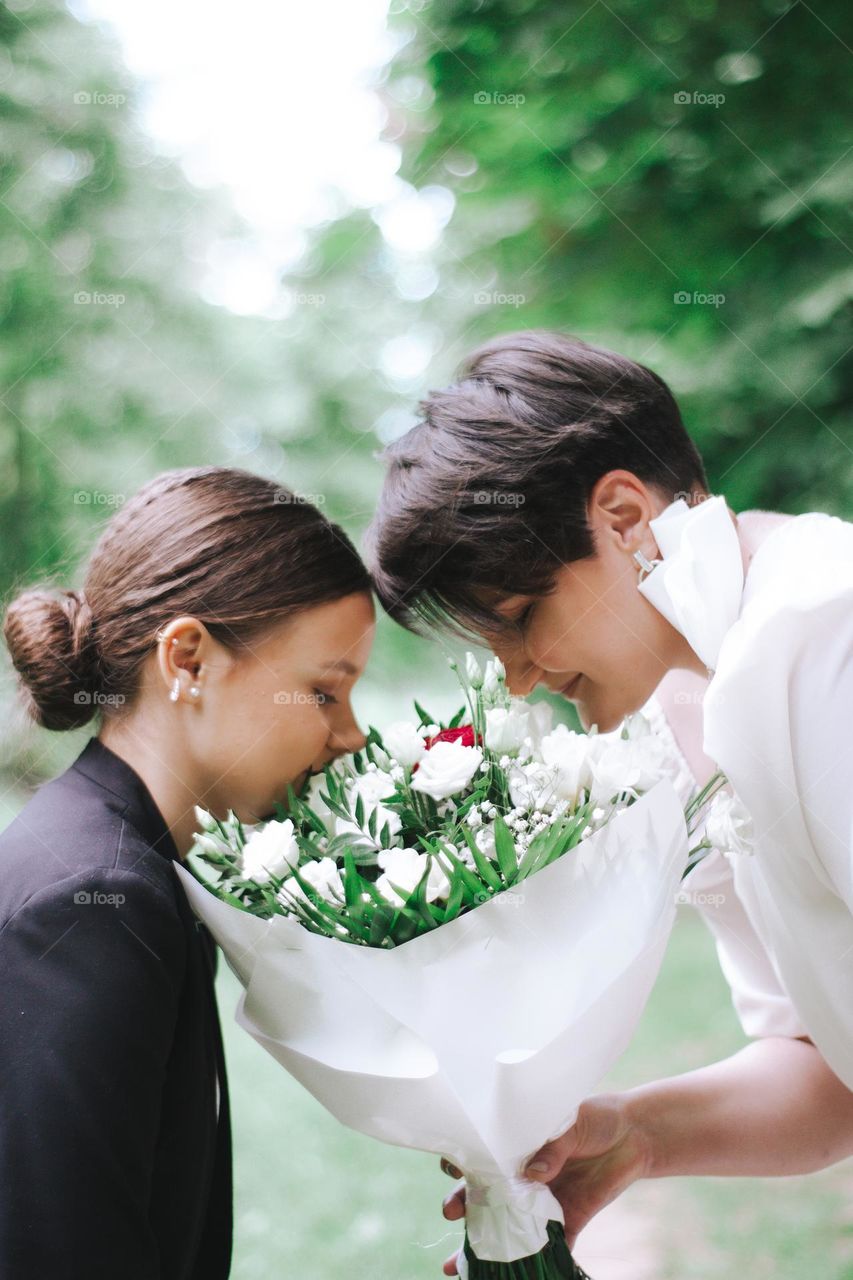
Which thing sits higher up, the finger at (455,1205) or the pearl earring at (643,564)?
the pearl earring at (643,564)

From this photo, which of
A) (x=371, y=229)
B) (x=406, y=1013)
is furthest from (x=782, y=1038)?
(x=371, y=229)

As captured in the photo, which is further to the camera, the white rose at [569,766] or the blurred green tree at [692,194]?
the blurred green tree at [692,194]

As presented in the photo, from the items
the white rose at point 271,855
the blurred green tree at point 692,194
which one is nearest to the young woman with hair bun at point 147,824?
the white rose at point 271,855

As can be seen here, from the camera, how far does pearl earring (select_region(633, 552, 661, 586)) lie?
986 millimetres

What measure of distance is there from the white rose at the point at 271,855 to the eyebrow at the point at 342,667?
10.4 inches

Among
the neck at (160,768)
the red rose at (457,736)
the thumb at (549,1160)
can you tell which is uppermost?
the red rose at (457,736)

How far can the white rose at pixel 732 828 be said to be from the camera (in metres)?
0.77

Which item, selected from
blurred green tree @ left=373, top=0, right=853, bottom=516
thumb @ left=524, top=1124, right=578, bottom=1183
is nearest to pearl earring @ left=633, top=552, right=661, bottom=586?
thumb @ left=524, top=1124, right=578, bottom=1183

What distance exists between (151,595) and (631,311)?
109 centimetres

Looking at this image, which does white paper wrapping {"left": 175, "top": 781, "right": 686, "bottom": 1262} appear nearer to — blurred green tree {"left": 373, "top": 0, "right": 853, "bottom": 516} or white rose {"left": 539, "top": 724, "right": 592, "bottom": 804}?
white rose {"left": 539, "top": 724, "right": 592, "bottom": 804}

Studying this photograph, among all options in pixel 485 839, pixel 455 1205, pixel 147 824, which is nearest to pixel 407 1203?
pixel 455 1205

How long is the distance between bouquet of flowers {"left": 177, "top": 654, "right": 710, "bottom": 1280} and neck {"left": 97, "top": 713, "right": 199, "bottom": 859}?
17 centimetres

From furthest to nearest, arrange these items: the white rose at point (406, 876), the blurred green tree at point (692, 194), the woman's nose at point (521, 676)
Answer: the blurred green tree at point (692, 194) → the woman's nose at point (521, 676) → the white rose at point (406, 876)

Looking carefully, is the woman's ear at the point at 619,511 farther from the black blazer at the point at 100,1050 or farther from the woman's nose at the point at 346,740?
the black blazer at the point at 100,1050
